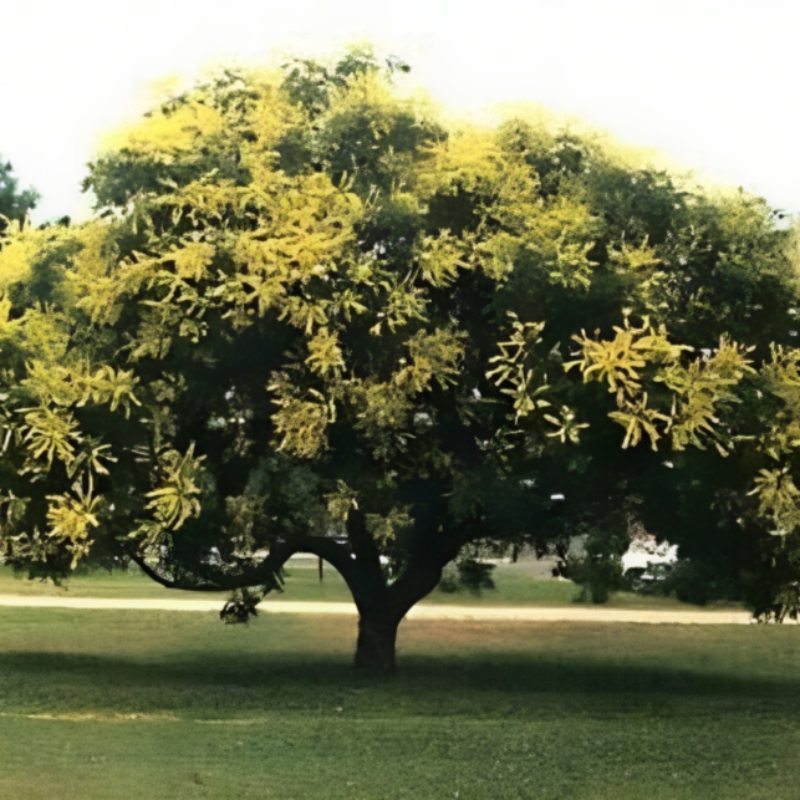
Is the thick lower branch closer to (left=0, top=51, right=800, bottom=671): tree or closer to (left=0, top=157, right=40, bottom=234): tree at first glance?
(left=0, top=51, right=800, bottom=671): tree

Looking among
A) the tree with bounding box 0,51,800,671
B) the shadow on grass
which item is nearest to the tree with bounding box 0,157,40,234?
the tree with bounding box 0,51,800,671

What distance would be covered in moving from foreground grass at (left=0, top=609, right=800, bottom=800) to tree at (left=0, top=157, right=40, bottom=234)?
7598mm

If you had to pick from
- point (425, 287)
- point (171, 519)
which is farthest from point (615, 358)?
point (171, 519)

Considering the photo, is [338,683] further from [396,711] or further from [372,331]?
[372,331]

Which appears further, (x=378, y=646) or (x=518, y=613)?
(x=518, y=613)

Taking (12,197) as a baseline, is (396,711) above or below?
below

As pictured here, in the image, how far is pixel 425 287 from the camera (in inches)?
727

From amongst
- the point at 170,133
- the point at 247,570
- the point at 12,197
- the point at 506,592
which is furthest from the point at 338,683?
the point at 12,197

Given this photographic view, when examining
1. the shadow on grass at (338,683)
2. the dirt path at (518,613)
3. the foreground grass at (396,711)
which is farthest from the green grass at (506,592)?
the shadow on grass at (338,683)

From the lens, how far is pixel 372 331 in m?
17.4

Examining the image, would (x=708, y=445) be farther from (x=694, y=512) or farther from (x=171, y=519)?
(x=171, y=519)

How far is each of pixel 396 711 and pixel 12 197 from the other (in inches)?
462

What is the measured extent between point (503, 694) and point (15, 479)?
24.2ft

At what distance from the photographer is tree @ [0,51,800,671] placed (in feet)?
57.3
